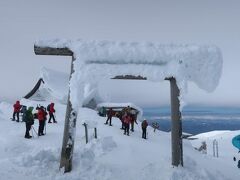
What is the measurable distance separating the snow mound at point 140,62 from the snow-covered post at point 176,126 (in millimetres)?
349

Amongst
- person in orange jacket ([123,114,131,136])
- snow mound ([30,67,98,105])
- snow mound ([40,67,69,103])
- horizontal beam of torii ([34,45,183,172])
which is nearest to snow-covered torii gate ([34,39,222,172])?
horizontal beam of torii ([34,45,183,172])

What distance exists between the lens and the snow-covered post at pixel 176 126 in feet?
32.9

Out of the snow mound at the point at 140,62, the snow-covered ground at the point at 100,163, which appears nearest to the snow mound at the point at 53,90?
the snow-covered ground at the point at 100,163

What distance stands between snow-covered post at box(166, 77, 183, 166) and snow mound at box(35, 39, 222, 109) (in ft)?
1.14

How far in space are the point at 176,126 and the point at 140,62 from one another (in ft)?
8.34

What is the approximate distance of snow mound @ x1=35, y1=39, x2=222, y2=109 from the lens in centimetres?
952

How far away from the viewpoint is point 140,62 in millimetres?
9672

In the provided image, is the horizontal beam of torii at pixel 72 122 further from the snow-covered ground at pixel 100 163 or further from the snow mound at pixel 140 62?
the snow-covered ground at pixel 100 163

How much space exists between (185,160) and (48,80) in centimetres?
2351

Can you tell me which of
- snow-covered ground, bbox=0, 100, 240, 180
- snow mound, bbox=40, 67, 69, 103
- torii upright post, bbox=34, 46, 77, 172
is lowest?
snow-covered ground, bbox=0, 100, 240, 180

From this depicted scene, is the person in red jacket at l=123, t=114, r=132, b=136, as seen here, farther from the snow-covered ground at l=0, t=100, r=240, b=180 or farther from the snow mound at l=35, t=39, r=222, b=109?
the snow mound at l=35, t=39, r=222, b=109

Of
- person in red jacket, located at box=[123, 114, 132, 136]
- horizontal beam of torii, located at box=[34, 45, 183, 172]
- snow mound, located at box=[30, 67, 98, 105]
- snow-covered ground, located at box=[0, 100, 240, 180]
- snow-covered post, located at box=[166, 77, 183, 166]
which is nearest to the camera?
snow-covered ground, located at box=[0, 100, 240, 180]

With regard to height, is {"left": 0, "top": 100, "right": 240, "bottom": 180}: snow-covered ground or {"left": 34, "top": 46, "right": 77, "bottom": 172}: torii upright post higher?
{"left": 34, "top": 46, "right": 77, "bottom": 172}: torii upright post

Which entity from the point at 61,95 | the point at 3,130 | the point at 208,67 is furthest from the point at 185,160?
the point at 61,95
